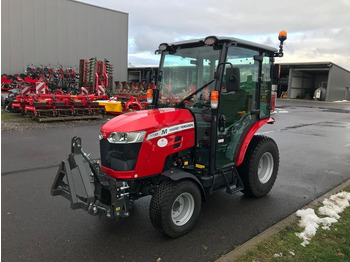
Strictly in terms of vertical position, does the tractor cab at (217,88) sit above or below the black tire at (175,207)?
above

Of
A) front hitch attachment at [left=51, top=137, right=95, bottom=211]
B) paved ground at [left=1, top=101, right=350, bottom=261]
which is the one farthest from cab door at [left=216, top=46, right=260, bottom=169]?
front hitch attachment at [left=51, top=137, right=95, bottom=211]

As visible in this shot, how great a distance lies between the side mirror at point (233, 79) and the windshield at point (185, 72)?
1.00 feet

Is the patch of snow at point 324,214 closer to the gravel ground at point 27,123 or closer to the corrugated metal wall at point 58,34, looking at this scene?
the gravel ground at point 27,123

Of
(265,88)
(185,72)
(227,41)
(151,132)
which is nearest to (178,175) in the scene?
(151,132)

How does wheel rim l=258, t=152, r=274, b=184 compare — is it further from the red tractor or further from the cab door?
the cab door

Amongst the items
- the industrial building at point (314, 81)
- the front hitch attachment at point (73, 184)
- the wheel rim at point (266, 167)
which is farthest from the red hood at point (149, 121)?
the industrial building at point (314, 81)

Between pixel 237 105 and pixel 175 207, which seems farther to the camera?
pixel 237 105

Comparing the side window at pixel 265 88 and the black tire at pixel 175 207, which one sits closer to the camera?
the black tire at pixel 175 207

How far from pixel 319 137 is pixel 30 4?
2246 cm

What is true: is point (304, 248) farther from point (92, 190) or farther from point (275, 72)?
point (275, 72)

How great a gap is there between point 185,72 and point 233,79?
0.95 meters

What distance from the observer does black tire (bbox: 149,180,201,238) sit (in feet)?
10.2

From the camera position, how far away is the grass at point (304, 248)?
2869 millimetres

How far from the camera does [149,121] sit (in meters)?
3.27
